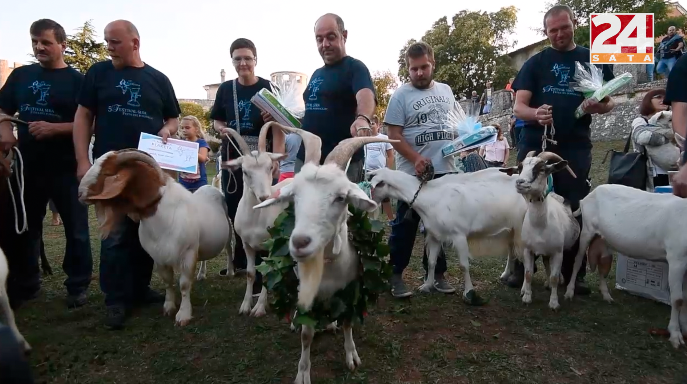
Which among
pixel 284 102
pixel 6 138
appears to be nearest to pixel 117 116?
pixel 6 138

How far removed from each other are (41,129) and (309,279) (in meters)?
3.00

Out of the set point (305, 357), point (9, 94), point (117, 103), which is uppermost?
point (9, 94)

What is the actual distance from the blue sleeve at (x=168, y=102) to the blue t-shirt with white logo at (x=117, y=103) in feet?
0.56

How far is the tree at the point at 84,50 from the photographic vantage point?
22953 millimetres

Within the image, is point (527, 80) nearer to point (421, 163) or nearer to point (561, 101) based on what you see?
point (561, 101)

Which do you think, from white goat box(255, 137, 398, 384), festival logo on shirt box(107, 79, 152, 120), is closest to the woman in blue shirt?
festival logo on shirt box(107, 79, 152, 120)

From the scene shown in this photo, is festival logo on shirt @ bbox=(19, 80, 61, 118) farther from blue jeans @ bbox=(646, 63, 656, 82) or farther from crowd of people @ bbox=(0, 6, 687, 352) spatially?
blue jeans @ bbox=(646, 63, 656, 82)

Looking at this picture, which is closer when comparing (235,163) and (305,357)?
(305,357)

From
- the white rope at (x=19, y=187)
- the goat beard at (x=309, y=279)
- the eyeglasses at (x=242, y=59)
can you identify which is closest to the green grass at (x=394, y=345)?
the goat beard at (x=309, y=279)

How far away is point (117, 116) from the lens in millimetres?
3861

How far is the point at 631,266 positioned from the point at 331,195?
11.7 feet

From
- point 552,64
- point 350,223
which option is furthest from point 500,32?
point 350,223

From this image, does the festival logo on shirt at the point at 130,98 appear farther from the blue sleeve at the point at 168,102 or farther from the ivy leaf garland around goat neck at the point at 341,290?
the ivy leaf garland around goat neck at the point at 341,290

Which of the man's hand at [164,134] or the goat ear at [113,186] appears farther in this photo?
the man's hand at [164,134]
